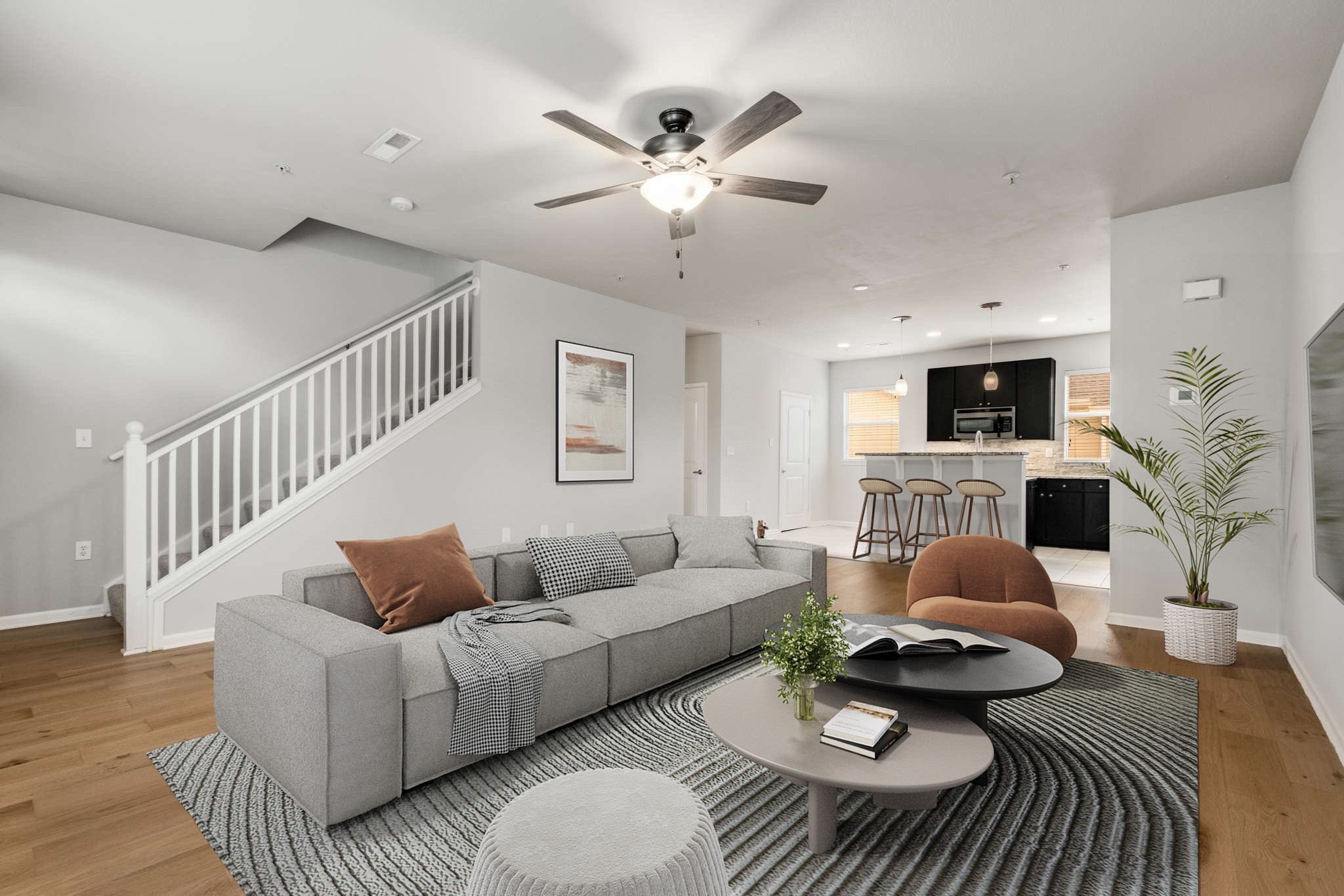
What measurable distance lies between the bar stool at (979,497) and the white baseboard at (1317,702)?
265 cm

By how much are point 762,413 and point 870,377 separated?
2209mm

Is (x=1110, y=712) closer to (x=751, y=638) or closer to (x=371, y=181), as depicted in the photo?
(x=751, y=638)

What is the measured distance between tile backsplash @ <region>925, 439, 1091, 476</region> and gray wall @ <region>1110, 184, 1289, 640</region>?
3.87m

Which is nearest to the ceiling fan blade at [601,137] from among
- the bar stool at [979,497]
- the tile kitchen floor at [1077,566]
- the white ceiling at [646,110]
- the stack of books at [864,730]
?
the white ceiling at [646,110]

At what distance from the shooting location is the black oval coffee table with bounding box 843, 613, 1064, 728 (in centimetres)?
197

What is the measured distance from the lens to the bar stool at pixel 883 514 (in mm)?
6746

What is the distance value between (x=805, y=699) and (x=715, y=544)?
6.59 ft

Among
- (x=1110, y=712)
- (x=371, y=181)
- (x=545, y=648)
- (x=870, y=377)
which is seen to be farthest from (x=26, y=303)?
(x=870, y=377)

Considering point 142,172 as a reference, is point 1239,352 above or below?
below

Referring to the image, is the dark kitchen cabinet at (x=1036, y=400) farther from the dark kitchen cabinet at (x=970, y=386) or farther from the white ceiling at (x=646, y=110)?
the white ceiling at (x=646, y=110)

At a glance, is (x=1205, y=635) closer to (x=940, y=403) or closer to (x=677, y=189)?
(x=677, y=189)

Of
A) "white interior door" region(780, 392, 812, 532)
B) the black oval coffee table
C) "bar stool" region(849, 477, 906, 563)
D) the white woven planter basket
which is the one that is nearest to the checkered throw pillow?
the black oval coffee table

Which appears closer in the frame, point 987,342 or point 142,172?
point 142,172

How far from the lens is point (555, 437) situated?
5.57m
